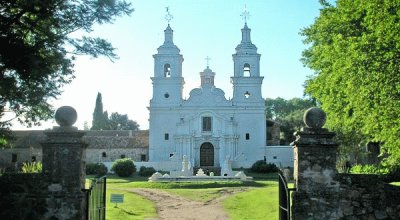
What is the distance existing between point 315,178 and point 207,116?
4405 cm

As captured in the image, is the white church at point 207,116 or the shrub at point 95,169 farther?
the white church at point 207,116

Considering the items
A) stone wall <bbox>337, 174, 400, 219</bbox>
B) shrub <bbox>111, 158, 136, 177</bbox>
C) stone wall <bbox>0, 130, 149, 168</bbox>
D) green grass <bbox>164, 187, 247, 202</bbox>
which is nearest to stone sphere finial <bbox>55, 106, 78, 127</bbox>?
stone wall <bbox>337, 174, 400, 219</bbox>

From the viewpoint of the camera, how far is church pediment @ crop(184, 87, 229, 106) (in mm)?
54281

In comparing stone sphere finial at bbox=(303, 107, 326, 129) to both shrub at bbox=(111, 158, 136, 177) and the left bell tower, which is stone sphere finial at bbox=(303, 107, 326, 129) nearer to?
shrub at bbox=(111, 158, 136, 177)

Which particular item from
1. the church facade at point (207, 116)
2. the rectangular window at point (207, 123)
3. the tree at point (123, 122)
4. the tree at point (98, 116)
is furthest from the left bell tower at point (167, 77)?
the tree at point (123, 122)

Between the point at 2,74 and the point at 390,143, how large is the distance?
13531mm

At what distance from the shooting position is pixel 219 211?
18.8 meters

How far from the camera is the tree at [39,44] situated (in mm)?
12266

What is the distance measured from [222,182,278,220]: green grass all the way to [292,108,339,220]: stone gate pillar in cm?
660

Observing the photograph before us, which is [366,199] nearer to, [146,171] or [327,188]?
[327,188]

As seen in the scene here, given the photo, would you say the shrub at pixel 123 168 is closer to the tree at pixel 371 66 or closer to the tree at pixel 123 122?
the tree at pixel 371 66

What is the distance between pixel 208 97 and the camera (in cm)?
5431

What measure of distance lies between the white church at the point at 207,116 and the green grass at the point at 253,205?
90.9 ft

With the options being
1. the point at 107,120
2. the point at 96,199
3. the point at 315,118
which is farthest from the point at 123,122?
the point at 315,118
